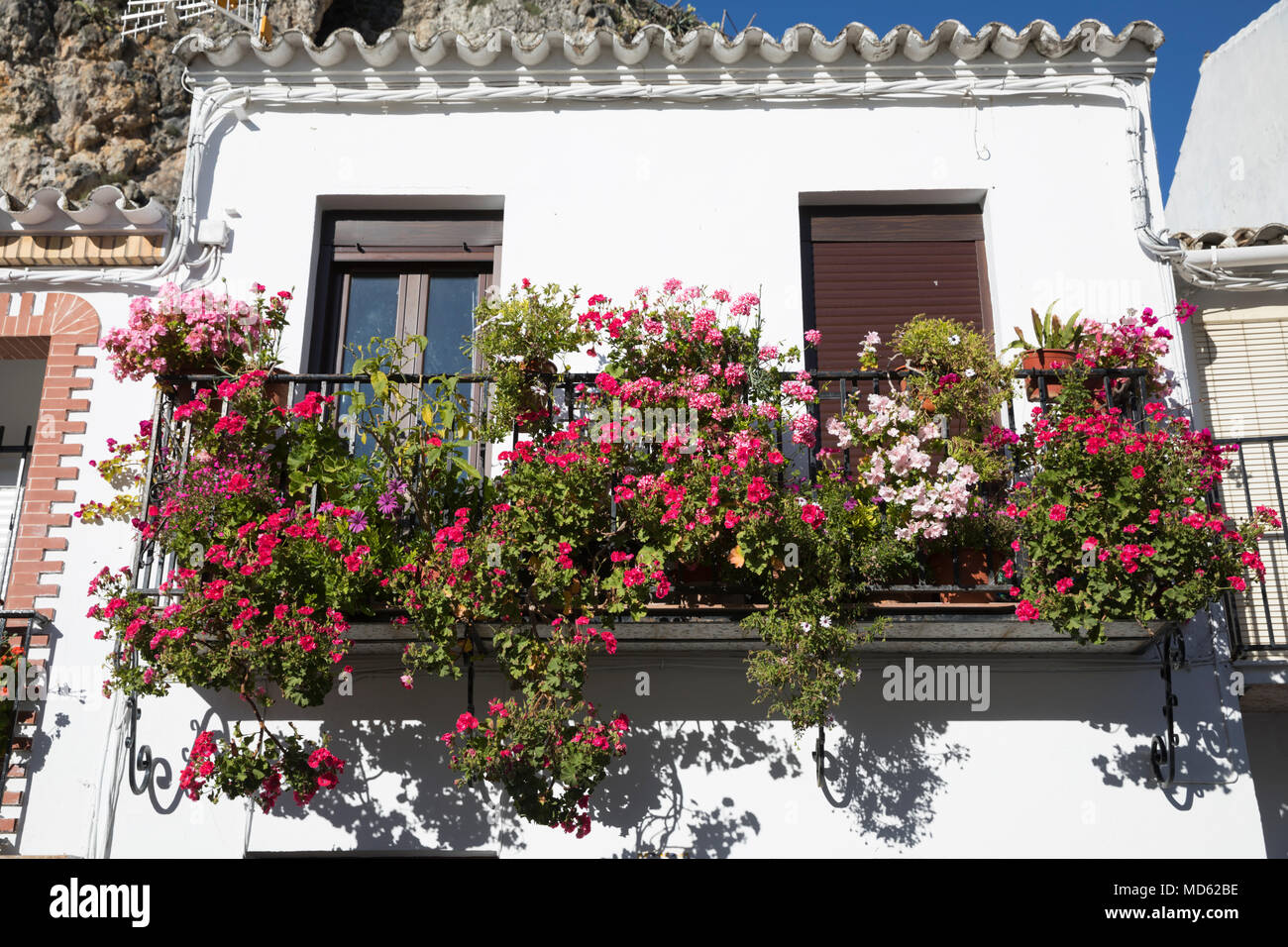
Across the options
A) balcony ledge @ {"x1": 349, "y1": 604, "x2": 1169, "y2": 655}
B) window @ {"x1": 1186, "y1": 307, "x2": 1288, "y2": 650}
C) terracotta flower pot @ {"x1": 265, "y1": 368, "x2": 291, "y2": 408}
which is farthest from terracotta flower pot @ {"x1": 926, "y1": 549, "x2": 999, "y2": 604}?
terracotta flower pot @ {"x1": 265, "y1": 368, "x2": 291, "y2": 408}

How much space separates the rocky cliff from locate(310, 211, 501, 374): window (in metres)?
7.46

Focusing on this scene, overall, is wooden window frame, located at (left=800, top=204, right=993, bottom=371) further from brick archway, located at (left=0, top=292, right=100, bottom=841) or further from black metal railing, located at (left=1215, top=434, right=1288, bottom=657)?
brick archway, located at (left=0, top=292, right=100, bottom=841)

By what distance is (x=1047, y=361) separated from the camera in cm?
630

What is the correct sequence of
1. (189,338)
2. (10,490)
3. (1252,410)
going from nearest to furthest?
(189,338) < (1252,410) < (10,490)

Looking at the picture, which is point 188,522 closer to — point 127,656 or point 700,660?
point 127,656

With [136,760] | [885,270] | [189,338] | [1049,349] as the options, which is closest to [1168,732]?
[1049,349]

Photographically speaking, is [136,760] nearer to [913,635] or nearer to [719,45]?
[913,635]

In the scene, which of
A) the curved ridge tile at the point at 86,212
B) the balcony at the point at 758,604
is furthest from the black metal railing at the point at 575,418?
the curved ridge tile at the point at 86,212

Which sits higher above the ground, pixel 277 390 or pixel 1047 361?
pixel 1047 361

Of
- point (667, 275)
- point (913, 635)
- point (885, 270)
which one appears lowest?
point (913, 635)

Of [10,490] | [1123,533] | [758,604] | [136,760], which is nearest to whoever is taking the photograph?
[1123,533]

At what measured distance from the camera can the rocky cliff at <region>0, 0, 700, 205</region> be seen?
1388cm

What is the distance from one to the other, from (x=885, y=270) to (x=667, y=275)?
1388mm
